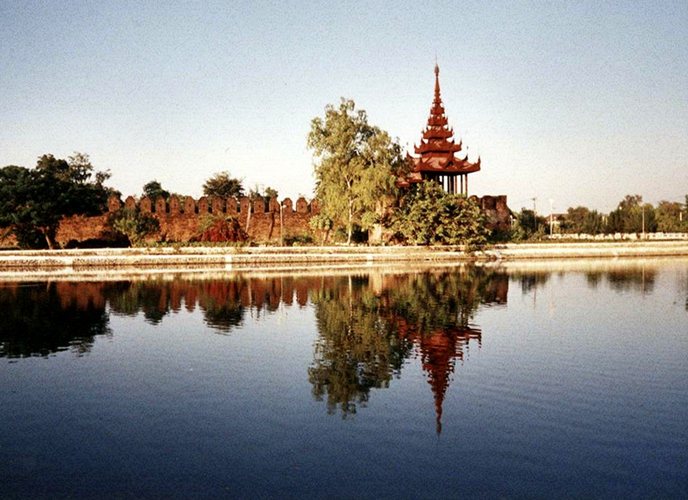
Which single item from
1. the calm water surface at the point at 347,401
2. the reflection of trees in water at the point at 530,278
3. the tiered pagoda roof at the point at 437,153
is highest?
the tiered pagoda roof at the point at 437,153

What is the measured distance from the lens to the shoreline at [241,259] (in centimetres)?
3584

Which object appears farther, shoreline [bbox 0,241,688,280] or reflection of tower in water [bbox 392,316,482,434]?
shoreline [bbox 0,241,688,280]

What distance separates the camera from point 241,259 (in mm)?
38812

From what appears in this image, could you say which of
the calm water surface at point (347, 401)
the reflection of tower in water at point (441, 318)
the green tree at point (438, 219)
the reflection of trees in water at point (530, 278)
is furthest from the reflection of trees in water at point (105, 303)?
the green tree at point (438, 219)

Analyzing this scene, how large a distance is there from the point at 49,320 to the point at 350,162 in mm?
27706

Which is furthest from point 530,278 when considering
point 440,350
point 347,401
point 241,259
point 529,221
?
point 529,221

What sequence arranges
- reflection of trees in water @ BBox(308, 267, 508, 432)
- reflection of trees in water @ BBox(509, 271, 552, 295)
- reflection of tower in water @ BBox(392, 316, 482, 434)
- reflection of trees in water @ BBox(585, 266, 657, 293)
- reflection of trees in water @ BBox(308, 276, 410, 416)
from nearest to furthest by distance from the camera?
reflection of trees in water @ BBox(308, 276, 410, 416)
reflection of tower in water @ BBox(392, 316, 482, 434)
reflection of trees in water @ BBox(308, 267, 508, 432)
reflection of trees in water @ BBox(585, 266, 657, 293)
reflection of trees in water @ BBox(509, 271, 552, 295)

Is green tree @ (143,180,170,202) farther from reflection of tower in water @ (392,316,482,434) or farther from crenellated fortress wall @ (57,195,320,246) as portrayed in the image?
reflection of tower in water @ (392,316,482,434)

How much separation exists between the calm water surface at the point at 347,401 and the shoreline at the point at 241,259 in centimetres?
1789

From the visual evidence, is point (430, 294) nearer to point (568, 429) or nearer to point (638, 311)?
point (638, 311)

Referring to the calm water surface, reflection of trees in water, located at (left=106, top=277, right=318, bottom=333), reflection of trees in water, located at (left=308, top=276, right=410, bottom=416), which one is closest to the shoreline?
reflection of trees in water, located at (left=106, top=277, right=318, bottom=333)

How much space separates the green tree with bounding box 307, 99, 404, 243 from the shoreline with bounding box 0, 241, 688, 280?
313 cm

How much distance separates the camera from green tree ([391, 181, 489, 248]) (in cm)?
4112

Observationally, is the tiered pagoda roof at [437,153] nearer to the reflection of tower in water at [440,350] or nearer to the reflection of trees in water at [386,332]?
the reflection of trees in water at [386,332]
